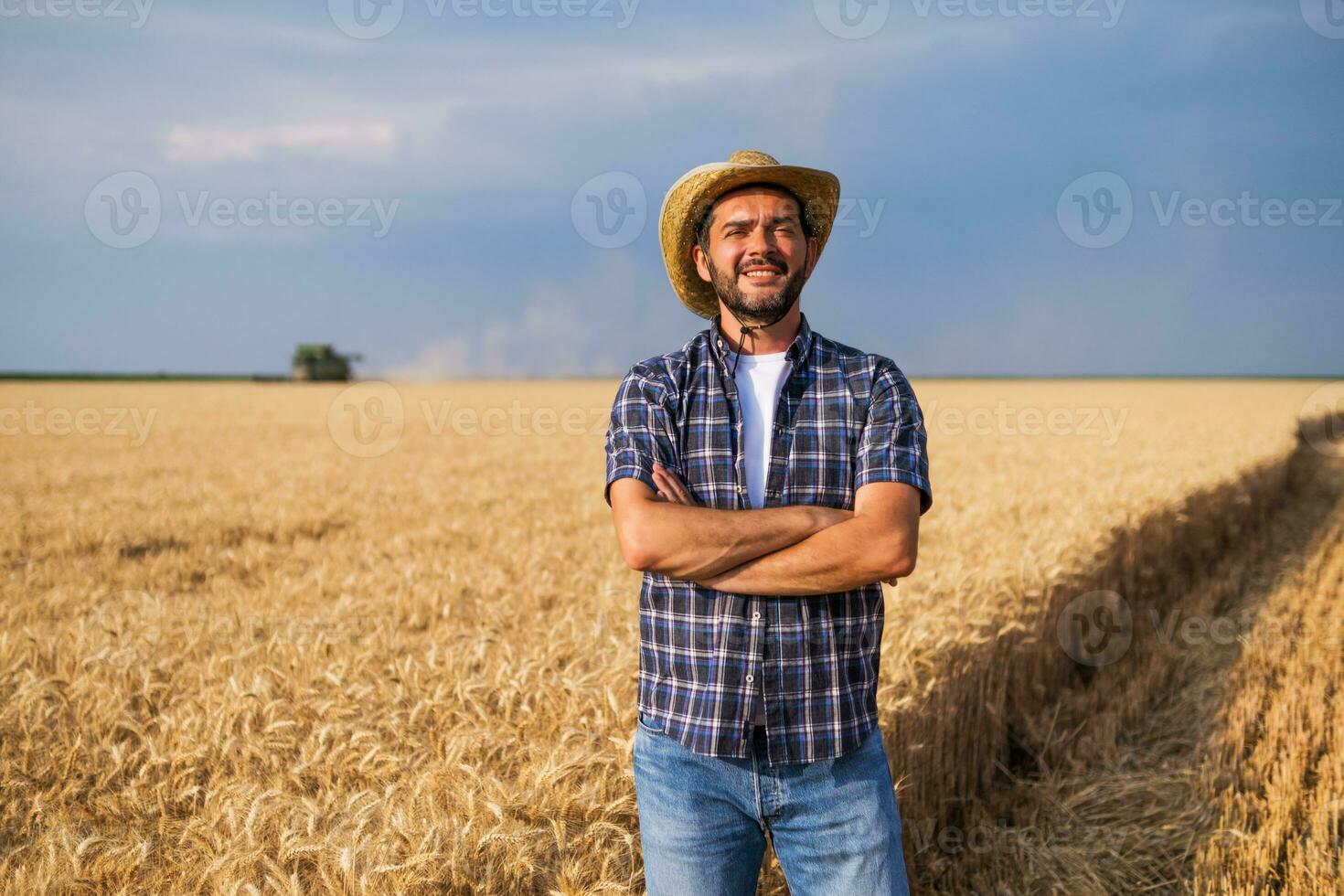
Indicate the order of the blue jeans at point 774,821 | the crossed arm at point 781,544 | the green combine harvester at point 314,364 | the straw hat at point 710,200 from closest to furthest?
the blue jeans at point 774,821 < the crossed arm at point 781,544 < the straw hat at point 710,200 < the green combine harvester at point 314,364

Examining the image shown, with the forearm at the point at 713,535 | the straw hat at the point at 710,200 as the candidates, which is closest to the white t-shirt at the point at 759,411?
the forearm at the point at 713,535

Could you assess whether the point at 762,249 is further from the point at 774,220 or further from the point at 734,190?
the point at 734,190

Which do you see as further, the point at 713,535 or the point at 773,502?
the point at 773,502

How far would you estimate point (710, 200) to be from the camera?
254 centimetres

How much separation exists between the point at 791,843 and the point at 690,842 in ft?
0.84

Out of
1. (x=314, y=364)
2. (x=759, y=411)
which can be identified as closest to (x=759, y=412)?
(x=759, y=411)

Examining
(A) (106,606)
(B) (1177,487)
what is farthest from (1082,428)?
(A) (106,606)

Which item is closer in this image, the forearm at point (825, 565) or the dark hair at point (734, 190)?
the forearm at point (825, 565)

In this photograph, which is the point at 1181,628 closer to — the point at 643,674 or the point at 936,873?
the point at 936,873

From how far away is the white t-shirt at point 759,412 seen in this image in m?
2.34

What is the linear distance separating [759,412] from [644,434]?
0.33 m

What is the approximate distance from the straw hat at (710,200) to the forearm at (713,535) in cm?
92

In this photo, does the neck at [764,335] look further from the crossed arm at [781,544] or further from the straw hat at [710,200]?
the crossed arm at [781,544]

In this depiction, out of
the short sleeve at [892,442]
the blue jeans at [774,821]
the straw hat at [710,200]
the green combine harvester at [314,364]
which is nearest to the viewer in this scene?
the blue jeans at [774,821]
